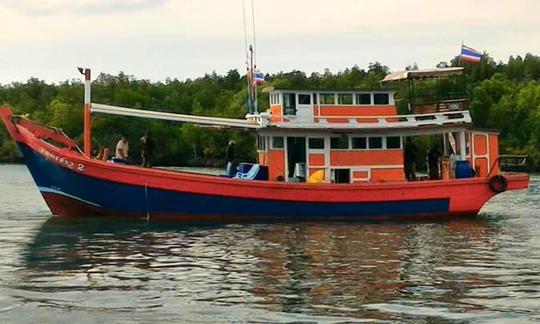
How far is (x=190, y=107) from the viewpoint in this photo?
12912 cm

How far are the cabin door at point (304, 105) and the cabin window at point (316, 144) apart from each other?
0.89m

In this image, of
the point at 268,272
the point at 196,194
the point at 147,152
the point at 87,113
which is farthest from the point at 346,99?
the point at 268,272

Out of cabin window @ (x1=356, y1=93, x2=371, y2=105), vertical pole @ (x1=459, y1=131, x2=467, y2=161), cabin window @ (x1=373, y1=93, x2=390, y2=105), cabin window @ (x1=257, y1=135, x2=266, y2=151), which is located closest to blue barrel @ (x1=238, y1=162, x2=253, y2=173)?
cabin window @ (x1=257, y1=135, x2=266, y2=151)

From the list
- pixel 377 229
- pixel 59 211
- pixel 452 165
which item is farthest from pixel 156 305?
pixel 452 165

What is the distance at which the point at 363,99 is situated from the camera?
Result: 32.3 m

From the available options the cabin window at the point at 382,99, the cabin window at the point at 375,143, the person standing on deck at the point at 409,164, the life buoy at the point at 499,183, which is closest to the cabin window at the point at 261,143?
the cabin window at the point at 375,143

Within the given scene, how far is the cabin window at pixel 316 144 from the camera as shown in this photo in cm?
3200

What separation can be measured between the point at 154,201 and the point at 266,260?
31.8 feet

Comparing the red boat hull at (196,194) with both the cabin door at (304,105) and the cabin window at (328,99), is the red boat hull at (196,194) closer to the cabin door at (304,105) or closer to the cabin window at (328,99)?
the cabin door at (304,105)

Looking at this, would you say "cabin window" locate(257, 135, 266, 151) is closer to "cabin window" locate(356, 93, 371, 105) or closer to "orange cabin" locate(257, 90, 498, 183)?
"orange cabin" locate(257, 90, 498, 183)

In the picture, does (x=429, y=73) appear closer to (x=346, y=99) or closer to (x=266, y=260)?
(x=346, y=99)

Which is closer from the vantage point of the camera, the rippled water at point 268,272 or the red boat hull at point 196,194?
the rippled water at point 268,272

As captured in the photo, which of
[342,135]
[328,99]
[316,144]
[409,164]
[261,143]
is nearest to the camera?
[342,135]

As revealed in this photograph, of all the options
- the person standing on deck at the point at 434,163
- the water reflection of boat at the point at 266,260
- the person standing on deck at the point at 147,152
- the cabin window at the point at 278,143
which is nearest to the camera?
the water reflection of boat at the point at 266,260
